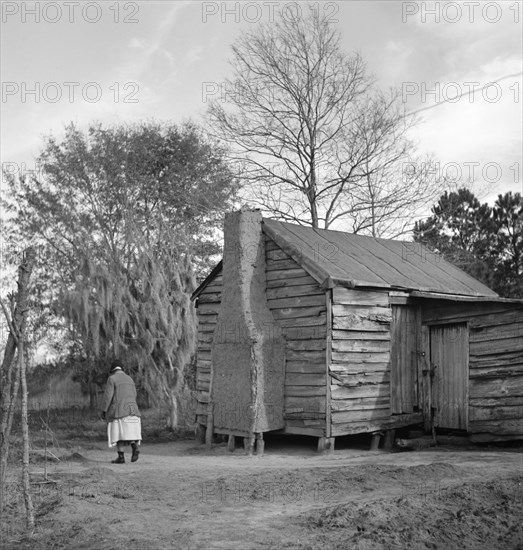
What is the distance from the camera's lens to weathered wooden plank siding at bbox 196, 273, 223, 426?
17.2 m

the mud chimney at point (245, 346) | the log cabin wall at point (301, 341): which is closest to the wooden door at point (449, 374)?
the log cabin wall at point (301, 341)

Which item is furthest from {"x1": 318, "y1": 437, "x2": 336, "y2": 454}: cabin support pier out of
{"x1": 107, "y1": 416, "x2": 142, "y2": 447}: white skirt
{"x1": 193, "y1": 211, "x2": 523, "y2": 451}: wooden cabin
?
{"x1": 107, "y1": 416, "x2": 142, "y2": 447}: white skirt

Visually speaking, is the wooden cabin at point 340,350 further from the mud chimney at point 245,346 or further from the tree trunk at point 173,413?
the tree trunk at point 173,413

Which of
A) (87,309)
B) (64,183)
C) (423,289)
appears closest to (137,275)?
(87,309)

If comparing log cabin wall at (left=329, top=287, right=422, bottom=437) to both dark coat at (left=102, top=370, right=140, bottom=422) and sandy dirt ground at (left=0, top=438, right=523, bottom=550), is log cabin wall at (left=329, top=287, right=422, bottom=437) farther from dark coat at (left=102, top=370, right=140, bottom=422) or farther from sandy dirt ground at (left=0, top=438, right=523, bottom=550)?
dark coat at (left=102, top=370, right=140, bottom=422)

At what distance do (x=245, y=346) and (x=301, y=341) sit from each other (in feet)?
3.74

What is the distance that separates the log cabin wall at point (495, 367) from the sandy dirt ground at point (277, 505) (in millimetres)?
1690

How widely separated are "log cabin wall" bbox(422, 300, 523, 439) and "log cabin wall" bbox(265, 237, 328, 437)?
3184 mm

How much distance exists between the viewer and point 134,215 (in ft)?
101

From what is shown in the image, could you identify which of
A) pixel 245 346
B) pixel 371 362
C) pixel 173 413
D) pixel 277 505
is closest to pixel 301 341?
pixel 245 346

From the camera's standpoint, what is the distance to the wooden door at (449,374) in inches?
631

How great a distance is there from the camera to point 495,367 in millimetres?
15273

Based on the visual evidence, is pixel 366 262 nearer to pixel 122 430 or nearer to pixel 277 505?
pixel 122 430

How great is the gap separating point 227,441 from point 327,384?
3085mm
